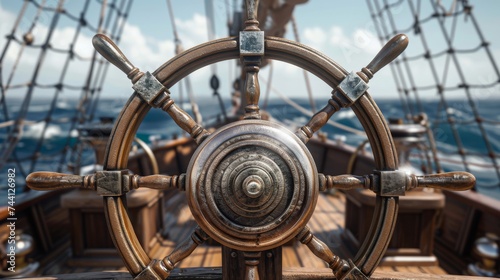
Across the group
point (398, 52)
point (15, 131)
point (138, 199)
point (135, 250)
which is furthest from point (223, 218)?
point (15, 131)

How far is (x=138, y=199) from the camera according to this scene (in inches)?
65.0

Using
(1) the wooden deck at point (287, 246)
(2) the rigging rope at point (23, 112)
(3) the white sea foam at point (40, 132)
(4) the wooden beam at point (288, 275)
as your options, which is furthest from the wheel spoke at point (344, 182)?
(3) the white sea foam at point (40, 132)

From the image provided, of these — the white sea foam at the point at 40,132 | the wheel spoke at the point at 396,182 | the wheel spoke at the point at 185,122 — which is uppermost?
the white sea foam at the point at 40,132

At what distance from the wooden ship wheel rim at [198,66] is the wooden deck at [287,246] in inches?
27.7

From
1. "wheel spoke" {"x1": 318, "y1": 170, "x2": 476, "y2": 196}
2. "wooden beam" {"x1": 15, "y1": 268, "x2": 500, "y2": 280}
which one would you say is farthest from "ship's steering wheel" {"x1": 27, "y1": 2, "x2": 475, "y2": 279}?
"wooden beam" {"x1": 15, "y1": 268, "x2": 500, "y2": 280}

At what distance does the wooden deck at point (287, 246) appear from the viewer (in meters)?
1.70

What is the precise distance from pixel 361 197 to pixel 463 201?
724 mm

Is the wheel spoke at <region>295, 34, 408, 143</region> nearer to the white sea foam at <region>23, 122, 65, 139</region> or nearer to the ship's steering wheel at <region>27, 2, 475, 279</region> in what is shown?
the ship's steering wheel at <region>27, 2, 475, 279</region>

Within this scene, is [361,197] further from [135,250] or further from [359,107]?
[135,250]

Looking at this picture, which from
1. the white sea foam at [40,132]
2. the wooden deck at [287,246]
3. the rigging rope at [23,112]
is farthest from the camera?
the white sea foam at [40,132]

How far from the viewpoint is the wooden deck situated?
1.70 m

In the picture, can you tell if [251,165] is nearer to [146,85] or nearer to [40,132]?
[146,85]

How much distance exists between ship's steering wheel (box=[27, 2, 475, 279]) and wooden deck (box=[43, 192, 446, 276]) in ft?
2.36

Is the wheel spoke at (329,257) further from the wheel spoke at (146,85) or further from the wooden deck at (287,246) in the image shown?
the wooden deck at (287,246)
